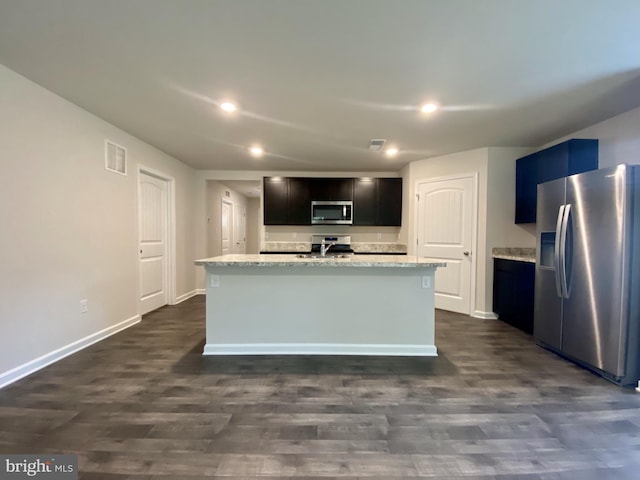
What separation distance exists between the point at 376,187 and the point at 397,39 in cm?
365

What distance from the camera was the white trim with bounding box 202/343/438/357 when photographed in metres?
2.88

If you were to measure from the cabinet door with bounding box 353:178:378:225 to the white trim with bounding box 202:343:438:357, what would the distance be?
2914 mm

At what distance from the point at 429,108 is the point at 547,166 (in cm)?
189

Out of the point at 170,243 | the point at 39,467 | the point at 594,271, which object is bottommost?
the point at 39,467

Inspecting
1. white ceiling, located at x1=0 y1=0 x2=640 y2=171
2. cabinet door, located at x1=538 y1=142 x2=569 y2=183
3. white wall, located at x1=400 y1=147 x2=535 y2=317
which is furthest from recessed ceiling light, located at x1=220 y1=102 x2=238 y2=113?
cabinet door, located at x1=538 y1=142 x2=569 y2=183

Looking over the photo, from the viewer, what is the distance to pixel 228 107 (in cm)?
277

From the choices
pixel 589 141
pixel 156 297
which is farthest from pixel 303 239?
pixel 589 141

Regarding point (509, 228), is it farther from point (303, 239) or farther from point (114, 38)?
point (114, 38)

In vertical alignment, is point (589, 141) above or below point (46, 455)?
above

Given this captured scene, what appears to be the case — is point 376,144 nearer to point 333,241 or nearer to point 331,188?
point 331,188

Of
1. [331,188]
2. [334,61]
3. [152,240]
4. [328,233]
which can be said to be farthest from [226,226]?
[334,61]

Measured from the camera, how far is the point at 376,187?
5410mm

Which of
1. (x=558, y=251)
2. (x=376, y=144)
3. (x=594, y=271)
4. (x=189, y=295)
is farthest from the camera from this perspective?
(x=189, y=295)

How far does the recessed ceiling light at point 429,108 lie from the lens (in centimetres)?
273
